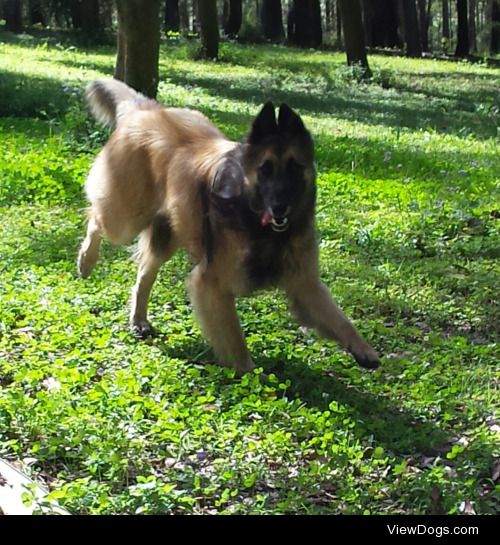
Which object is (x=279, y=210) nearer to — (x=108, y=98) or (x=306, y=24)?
(x=108, y=98)

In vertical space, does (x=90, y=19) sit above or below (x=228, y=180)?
above

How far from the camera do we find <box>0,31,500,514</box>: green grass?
4305 millimetres

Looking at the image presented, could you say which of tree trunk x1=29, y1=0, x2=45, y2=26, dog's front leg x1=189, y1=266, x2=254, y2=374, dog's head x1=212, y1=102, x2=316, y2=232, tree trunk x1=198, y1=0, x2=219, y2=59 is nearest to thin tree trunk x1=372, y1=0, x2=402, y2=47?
tree trunk x1=198, y1=0, x2=219, y2=59

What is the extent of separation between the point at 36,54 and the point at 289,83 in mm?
7146

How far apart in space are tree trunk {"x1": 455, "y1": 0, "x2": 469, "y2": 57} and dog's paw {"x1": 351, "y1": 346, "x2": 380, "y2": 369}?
34146 mm

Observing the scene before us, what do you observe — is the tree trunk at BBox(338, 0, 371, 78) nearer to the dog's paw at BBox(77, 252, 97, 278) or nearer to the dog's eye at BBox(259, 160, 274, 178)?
the dog's paw at BBox(77, 252, 97, 278)

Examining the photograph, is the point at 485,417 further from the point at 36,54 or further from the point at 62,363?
the point at 36,54

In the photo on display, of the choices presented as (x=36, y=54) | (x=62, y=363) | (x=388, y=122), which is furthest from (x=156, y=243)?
(x=36, y=54)

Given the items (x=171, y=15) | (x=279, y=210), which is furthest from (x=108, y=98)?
(x=171, y=15)

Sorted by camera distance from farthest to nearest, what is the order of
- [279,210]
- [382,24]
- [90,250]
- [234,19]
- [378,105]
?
[382,24] < [234,19] < [378,105] < [90,250] < [279,210]

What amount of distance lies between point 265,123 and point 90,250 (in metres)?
2.53

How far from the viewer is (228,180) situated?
18.5ft

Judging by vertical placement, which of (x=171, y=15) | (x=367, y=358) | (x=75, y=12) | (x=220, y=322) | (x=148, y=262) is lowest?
(x=367, y=358)
